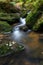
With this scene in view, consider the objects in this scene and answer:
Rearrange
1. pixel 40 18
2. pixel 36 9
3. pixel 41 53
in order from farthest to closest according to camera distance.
A: pixel 36 9
pixel 40 18
pixel 41 53

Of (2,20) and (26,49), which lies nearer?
(26,49)

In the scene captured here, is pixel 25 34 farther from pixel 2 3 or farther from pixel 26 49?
pixel 2 3

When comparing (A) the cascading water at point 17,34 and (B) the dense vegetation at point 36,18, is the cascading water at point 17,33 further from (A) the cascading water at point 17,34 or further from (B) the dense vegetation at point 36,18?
(B) the dense vegetation at point 36,18

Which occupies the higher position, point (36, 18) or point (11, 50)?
point (36, 18)

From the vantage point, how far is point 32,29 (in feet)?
39.6

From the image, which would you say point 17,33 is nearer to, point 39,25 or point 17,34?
point 17,34

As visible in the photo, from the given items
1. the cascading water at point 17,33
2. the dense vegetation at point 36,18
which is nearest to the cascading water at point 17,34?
the cascading water at point 17,33

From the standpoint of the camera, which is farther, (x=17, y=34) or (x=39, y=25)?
(x=39, y=25)

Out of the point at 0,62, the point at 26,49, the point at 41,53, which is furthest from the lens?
the point at 26,49

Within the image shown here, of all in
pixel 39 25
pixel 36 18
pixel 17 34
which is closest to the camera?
pixel 17 34

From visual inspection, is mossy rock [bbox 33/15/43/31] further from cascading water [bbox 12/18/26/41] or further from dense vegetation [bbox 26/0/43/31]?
cascading water [bbox 12/18/26/41]

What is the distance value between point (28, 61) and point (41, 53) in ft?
3.04

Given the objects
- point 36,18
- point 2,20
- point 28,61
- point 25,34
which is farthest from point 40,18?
point 28,61

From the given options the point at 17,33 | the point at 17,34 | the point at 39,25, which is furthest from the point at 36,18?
the point at 17,34
